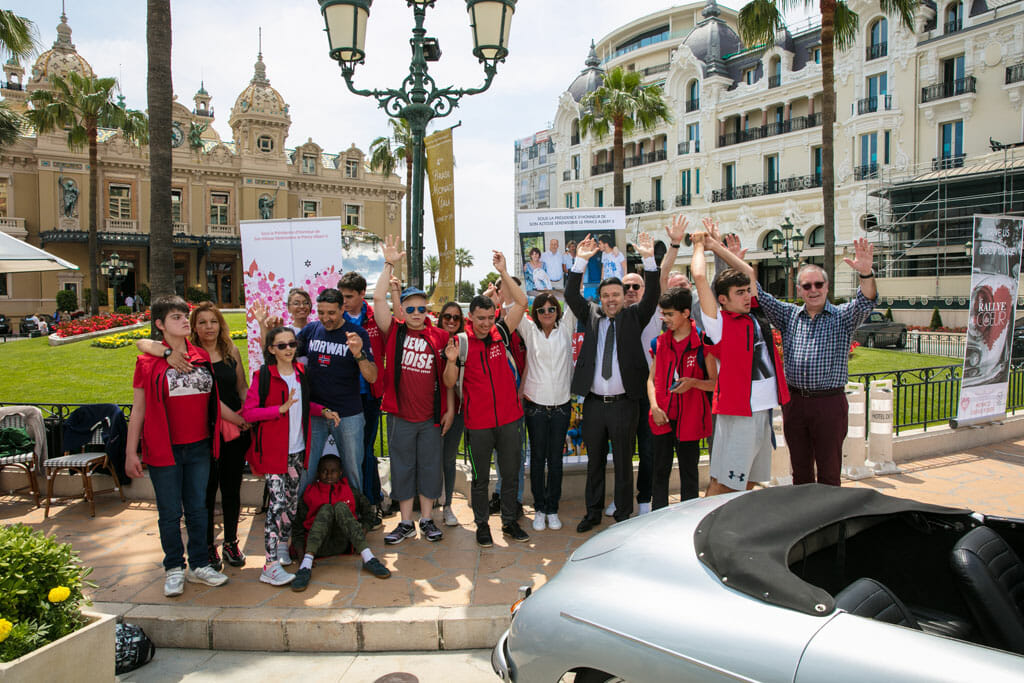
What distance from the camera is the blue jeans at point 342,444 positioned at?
16.1ft

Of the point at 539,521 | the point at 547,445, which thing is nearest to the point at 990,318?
the point at 547,445

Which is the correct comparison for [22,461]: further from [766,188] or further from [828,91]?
[766,188]

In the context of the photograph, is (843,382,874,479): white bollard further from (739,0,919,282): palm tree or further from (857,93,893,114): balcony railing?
(857,93,893,114): balcony railing

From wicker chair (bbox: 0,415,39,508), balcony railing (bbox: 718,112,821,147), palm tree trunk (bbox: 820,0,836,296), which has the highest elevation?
balcony railing (bbox: 718,112,821,147)

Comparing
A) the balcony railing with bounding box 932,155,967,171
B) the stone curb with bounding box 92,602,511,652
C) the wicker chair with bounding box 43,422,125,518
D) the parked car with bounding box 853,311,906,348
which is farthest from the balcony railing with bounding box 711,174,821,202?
the stone curb with bounding box 92,602,511,652

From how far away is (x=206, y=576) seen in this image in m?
4.45

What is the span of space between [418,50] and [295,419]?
392 centimetres

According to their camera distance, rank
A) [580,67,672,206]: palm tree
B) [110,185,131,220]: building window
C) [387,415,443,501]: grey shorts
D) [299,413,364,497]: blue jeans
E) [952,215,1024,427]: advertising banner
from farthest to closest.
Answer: [110,185,131,220]: building window → [580,67,672,206]: palm tree → [952,215,1024,427]: advertising banner → [387,415,443,501]: grey shorts → [299,413,364,497]: blue jeans

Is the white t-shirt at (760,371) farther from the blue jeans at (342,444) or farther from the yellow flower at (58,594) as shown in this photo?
the yellow flower at (58,594)

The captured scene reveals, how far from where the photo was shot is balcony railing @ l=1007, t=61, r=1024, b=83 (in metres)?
27.5

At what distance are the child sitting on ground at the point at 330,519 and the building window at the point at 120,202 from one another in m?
49.0

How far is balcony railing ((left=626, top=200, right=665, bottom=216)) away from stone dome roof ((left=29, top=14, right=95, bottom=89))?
40.6 meters

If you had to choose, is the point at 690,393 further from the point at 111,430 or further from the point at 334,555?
the point at 111,430

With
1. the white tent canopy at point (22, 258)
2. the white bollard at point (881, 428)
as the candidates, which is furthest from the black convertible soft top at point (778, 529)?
the white tent canopy at point (22, 258)
